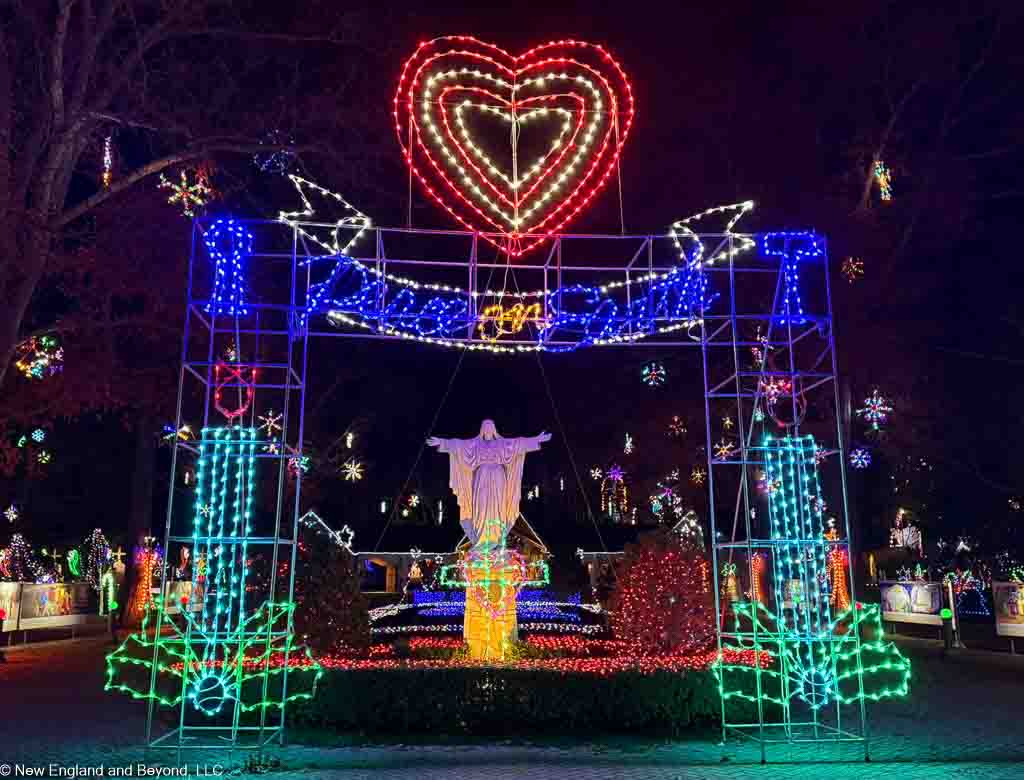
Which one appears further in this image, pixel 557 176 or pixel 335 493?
pixel 335 493

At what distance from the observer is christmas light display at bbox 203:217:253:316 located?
9203 millimetres

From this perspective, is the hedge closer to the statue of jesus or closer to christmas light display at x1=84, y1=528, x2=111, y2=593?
the statue of jesus

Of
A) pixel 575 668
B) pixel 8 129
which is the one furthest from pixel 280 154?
pixel 575 668

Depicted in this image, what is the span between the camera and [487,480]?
13.9 m

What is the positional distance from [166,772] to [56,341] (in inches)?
482

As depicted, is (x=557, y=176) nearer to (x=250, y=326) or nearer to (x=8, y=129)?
(x=8, y=129)

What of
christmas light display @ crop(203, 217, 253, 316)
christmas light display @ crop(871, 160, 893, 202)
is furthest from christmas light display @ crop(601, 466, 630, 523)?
christmas light display @ crop(203, 217, 253, 316)

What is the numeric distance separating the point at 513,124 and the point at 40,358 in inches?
486

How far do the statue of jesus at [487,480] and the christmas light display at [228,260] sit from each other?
16.0ft

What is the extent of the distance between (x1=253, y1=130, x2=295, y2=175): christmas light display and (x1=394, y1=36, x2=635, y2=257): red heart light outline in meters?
5.29

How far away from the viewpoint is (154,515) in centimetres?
4250

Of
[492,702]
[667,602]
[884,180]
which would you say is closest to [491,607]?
[667,602]

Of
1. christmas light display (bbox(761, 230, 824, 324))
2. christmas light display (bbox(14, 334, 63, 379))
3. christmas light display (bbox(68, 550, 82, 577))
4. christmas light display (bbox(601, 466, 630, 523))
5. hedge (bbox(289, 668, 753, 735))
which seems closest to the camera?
christmas light display (bbox(761, 230, 824, 324))

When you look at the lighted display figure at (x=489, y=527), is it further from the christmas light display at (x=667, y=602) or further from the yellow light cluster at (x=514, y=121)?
the yellow light cluster at (x=514, y=121)
